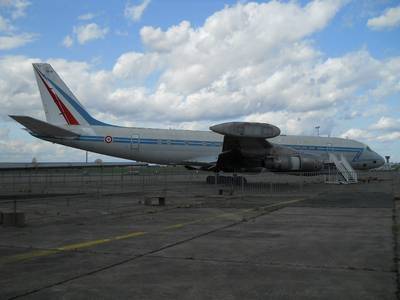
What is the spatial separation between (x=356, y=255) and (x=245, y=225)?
3.50 meters

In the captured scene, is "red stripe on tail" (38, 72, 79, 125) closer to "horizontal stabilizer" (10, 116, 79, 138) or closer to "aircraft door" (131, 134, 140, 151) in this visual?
"horizontal stabilizer" (10, 116, 79, 138)

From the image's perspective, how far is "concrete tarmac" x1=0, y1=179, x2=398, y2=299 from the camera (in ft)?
14.8

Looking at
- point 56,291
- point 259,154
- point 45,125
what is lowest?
point 56,291

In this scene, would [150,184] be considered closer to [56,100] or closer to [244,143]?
[56,100]

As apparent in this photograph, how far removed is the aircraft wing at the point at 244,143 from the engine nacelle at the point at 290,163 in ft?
2.23

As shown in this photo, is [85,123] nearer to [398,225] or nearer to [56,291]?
[398,225]

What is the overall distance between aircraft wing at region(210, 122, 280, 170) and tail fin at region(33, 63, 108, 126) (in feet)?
29.6

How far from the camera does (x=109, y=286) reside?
4.62m

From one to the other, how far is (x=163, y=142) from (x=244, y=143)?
5.97 m

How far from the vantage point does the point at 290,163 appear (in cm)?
2311

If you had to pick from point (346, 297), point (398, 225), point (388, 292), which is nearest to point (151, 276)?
point (346, 297)

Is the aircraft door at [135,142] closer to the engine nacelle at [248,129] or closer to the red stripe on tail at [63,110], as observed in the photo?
the red stripe on tail at [63,110]

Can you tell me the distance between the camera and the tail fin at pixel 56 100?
84.5ft

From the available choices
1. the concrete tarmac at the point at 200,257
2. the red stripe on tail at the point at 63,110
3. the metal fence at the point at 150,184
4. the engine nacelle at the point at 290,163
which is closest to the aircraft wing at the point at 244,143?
the engine nacelle at the point at 290,163
